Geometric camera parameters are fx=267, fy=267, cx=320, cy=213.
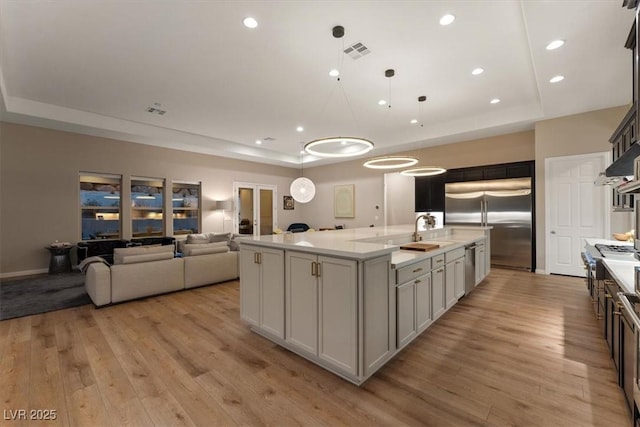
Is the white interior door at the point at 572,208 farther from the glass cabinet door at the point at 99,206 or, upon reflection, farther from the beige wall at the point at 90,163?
the glass cabinet door at the point at 99,206

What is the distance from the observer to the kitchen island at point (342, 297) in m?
2.03

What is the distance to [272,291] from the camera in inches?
107

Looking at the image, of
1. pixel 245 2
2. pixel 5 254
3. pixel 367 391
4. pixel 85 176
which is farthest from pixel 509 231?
pixel 5 254

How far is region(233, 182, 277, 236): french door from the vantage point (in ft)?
29.8

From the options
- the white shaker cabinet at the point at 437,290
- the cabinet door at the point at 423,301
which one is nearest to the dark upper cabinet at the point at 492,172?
the white shaker cabinet at the point at 437,290

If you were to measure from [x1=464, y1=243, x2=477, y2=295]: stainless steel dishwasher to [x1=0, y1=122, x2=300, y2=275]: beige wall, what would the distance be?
24.9 ft

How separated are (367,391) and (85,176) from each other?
7879 mm

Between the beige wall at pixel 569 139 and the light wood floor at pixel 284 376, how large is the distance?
2.53 m

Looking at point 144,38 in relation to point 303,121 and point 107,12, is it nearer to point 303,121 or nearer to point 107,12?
point 107,12

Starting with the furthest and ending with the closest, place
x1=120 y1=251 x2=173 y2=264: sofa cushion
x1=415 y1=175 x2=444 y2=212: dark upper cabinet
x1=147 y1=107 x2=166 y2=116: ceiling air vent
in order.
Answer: x1=415 y1=175 x2=444 y2=212: dark upper cabinet, x1=147 y1=107 x2=166 y2=116: ceiling air vent, x1=120 y1=251 x2=173 y2=264: sofa cushion

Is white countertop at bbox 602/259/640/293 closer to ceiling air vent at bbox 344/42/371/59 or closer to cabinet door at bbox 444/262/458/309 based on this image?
cabinet door at bbox 444/262/458/309

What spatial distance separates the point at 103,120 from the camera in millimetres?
5742

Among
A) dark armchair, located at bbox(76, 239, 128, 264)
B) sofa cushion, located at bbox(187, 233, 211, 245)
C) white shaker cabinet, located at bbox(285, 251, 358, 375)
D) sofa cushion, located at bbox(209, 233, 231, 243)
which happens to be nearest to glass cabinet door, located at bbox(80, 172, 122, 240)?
dark armchair, located at bbox(76, 239, 128, 264)

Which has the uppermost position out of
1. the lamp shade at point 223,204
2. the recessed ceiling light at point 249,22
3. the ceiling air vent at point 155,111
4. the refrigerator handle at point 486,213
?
the ceiling air vent at point 155,111
